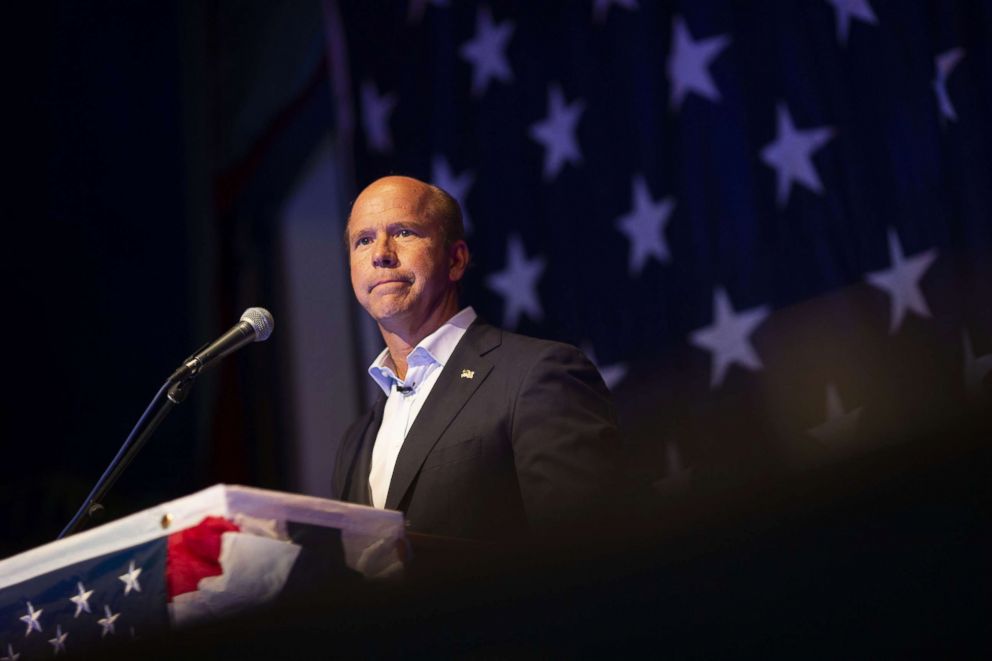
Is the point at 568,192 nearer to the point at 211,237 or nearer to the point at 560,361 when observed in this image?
the point at 560,361

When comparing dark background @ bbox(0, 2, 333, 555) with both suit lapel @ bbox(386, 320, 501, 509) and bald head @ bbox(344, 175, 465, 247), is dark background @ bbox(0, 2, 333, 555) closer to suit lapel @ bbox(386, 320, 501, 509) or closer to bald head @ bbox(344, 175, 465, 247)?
bald head @ bbox(344, 175, 465, 247)

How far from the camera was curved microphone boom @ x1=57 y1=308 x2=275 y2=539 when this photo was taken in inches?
65.0

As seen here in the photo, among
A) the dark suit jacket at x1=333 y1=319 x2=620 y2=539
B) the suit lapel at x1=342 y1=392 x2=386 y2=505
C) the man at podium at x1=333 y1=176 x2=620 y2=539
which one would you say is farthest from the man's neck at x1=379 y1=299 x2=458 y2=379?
the dark suit jacket at x1=333 y1=319 x2=620 y2=539

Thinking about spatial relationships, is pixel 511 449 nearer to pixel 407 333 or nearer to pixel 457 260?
pixel 407 333

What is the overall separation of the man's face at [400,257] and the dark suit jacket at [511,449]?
28 cm

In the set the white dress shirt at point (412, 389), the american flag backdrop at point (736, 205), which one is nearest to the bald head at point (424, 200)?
the white dress shirt at point (412, 389)

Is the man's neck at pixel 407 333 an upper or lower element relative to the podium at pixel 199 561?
upper

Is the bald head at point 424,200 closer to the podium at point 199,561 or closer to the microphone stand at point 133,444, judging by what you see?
the microphone stand at point 133,444

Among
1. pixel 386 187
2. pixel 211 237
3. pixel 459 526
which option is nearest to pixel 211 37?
pixel 211 237

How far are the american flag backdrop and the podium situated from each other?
4.37 ft

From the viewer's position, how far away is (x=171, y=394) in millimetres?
1707

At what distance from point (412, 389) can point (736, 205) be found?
1156mm

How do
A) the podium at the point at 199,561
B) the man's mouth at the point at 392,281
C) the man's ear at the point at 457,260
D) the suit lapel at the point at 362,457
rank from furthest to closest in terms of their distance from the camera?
the man's ear at the point at 457,260 → the man's mouth at the point at 392,281 → the suit lapel at the point at 362,457 → the podium at the point at 199,561

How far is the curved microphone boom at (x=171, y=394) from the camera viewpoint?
1651mm
